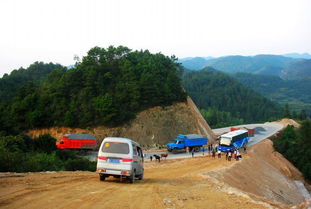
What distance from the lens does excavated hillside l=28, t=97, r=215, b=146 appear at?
55.1 meters

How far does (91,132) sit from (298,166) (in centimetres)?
4149


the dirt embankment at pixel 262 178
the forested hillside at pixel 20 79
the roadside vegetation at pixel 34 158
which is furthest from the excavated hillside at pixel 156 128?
the forested hillside at pixel 20 79

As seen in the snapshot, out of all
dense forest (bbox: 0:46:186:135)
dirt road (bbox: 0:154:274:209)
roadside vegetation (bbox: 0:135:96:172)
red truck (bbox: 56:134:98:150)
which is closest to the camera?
dirt road (bbox: 0:154:274:209)

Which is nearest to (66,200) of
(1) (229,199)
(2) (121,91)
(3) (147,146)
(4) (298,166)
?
(1) (229,199)

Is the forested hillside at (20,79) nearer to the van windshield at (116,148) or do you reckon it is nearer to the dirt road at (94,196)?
the van windshield at (116,148)

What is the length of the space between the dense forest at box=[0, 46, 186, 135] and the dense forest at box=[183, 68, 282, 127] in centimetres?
7358

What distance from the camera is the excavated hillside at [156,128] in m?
55.1

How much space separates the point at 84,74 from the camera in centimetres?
5997

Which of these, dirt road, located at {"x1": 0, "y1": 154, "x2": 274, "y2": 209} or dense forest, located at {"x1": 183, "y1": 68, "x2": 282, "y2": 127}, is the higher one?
dirt road, located at {"x1": 0, "y1": 154, "x2": 274, "y2": 209}

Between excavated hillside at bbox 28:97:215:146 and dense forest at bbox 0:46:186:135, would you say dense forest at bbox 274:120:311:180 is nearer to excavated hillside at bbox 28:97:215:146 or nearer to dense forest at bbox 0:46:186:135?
excavated hillside at bbox 28:97:215:146

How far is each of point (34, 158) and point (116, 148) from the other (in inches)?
490

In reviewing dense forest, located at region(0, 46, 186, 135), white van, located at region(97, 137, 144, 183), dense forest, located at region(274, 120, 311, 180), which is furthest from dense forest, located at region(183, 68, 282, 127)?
white van, located at region(97, 137, 144, 183)

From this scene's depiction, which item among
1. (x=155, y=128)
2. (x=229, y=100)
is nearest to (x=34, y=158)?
(x=155, y=128)

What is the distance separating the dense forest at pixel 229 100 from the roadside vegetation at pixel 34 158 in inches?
3989
